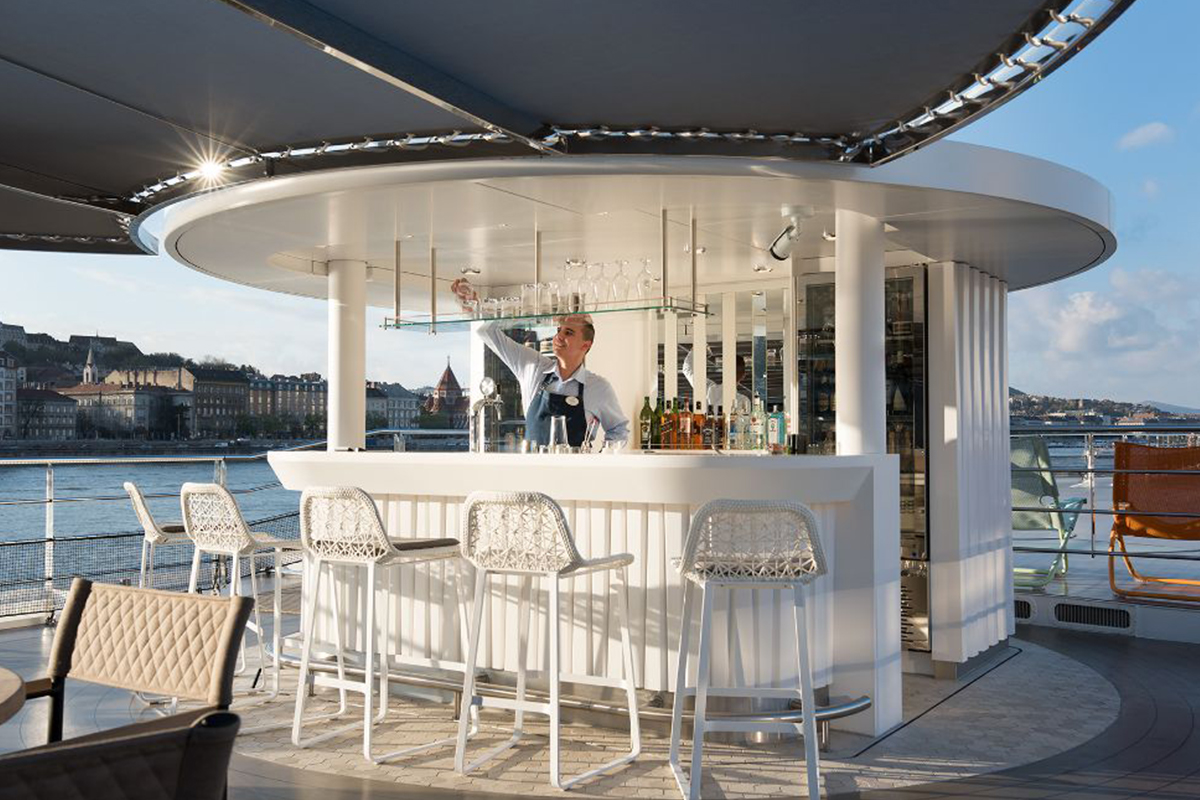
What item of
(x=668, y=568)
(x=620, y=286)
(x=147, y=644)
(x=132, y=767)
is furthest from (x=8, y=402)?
(x=132, y=767)

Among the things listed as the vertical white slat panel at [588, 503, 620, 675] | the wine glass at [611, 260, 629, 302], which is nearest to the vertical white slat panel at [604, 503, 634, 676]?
the vertical white slat panel at [588, 503, 620, 675]

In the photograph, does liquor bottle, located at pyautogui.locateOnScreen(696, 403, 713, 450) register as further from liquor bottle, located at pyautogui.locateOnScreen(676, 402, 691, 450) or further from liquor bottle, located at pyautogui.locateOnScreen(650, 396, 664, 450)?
liquor bottle, located at pyautogui.locateOnScreen(650, 396, 664, 450)

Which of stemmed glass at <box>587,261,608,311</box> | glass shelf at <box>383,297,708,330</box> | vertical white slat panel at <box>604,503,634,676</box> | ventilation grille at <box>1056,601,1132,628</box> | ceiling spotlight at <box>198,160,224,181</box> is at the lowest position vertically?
ventilation grille at <box>1056,601,1132,628</box>

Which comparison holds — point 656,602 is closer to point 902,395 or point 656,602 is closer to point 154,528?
point 902,395

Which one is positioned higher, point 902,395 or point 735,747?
point 902,395

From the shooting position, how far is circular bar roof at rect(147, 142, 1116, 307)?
14.0ft

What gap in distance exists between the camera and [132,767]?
1138 millimetres

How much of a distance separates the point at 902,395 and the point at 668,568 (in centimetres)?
226

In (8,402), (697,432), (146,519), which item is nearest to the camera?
(146,519)

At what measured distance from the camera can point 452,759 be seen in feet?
13.4

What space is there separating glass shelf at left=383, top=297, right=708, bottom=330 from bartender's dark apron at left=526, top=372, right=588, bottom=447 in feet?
2.55

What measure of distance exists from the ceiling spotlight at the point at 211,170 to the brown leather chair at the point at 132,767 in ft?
12.4

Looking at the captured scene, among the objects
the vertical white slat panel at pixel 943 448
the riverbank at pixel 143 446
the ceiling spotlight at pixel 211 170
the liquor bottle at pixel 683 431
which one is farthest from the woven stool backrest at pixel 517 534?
the riverbank at pixel 143 446

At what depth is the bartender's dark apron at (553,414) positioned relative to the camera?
609 centimetres
